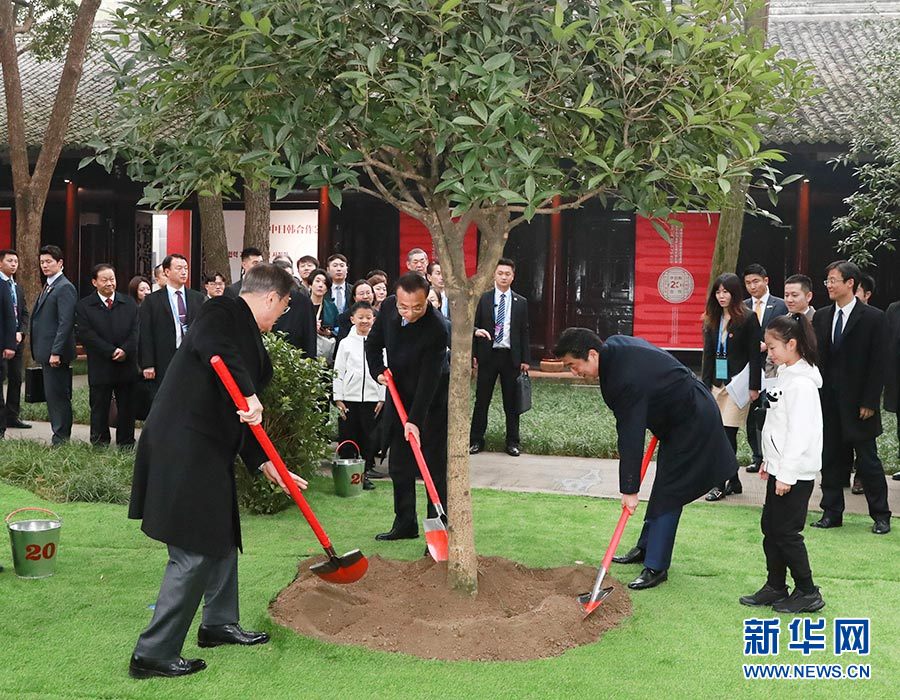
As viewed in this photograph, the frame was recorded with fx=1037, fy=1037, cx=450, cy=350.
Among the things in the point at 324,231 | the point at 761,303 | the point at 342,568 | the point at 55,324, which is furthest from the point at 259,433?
the point at 324,231

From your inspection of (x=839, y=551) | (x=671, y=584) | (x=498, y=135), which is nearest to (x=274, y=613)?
(x=671, y=584)

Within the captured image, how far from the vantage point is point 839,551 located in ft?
21.4

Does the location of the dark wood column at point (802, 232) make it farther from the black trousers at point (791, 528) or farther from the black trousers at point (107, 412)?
the black trousers at point (791, 528)

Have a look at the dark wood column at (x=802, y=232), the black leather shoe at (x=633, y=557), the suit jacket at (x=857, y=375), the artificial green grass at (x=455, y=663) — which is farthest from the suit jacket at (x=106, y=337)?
the dark wood column at (x=802, y=232)

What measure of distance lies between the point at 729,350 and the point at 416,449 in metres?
3.46

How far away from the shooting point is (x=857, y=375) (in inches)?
283

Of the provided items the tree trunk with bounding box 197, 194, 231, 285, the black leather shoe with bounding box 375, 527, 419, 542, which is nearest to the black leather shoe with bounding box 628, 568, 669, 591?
the black leather shoe with bounding box 375, 527, 419, 542

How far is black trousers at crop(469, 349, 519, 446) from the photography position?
9992 millimetres

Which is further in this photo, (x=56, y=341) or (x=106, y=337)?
(x=56, y=341)

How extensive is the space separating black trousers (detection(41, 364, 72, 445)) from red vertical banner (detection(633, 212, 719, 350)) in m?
9.45

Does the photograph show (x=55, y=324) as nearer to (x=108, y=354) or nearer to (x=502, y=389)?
(x=108, y=354)

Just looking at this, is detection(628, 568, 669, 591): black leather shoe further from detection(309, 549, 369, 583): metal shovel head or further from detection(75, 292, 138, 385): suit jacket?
detection(75, 292, 138, 385): suit jacket

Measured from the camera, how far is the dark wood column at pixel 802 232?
15.4 m

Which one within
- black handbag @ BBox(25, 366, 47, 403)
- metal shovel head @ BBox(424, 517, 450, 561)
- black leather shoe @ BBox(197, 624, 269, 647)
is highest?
black handbag @ BBox(25, 366, 47, 403)
